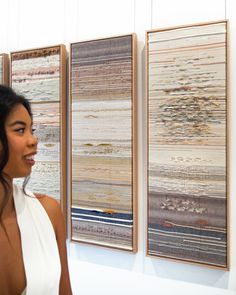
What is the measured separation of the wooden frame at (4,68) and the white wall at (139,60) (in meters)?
0.09

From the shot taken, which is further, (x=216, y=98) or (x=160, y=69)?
(x=160, y=69)

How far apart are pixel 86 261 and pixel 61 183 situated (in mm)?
424

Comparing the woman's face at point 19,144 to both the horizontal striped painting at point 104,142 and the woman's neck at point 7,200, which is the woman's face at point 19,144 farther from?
the horizontal striped painting at point 104,142

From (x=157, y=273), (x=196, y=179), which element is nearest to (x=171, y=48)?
(x=196, y=179)

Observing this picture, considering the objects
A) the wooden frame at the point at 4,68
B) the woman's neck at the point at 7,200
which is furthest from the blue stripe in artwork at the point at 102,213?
the wooden frame at the point at 4,68

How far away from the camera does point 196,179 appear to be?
55.7 inches

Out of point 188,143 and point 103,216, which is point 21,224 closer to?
point 103,216

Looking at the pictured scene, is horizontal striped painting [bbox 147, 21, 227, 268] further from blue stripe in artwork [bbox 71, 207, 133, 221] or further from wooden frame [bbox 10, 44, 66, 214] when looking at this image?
wooden frame [bbox 10, 44, 66, 214]

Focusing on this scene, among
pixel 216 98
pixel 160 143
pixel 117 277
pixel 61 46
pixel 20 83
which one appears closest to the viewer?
pixel 216 98

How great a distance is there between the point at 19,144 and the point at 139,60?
0.78 m

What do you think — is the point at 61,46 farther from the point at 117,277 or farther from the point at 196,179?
the point at 117,277

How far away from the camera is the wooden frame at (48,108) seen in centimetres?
175

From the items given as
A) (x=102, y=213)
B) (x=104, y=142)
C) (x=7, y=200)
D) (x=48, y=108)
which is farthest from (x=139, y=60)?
(x=7, y=200)

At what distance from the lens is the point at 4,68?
191cm
